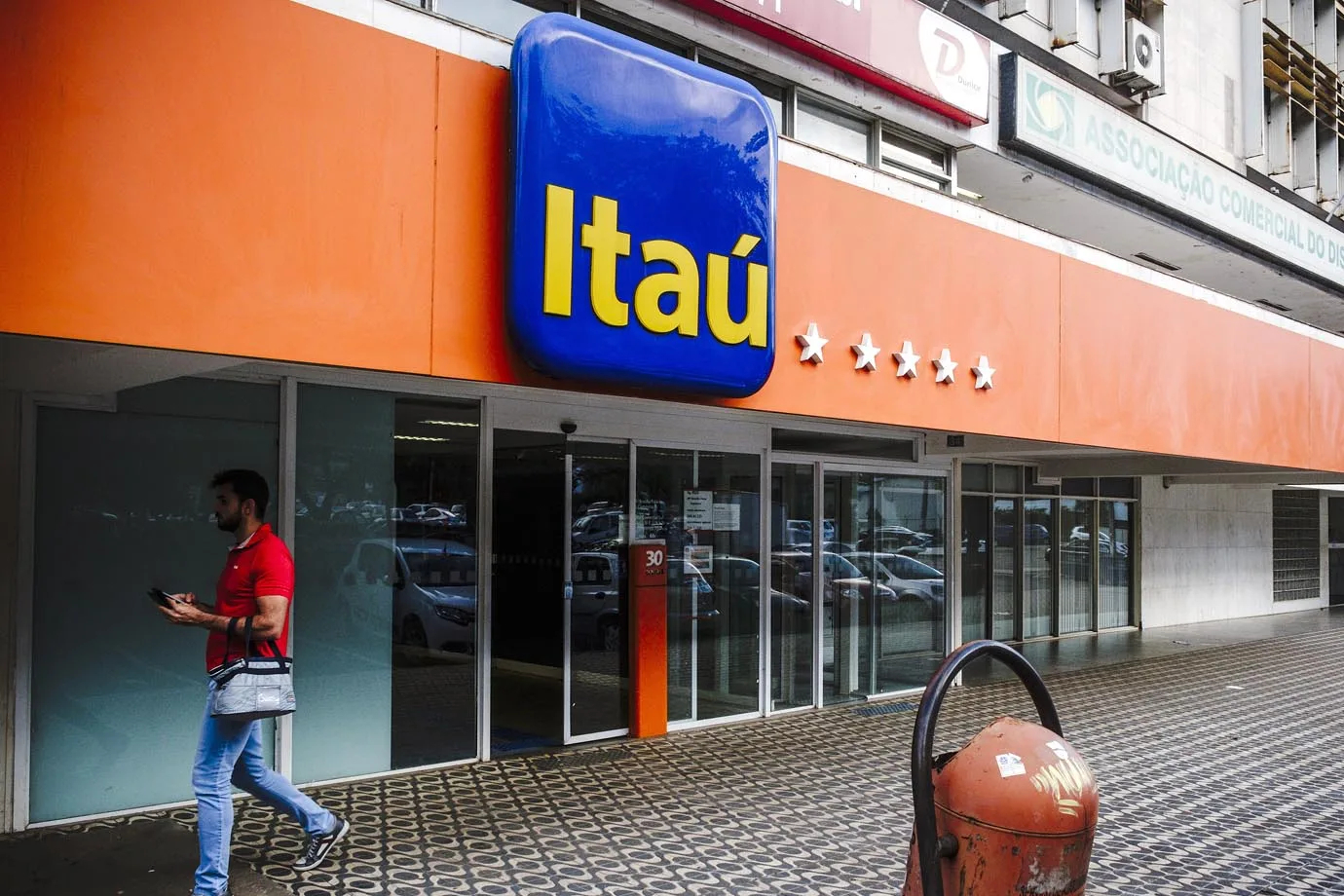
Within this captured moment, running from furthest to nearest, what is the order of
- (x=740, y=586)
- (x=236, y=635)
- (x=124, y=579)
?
(x=740, y=586)
(x=124, y=579)
(x=236, y=635)

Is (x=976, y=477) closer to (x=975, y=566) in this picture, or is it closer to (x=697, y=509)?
(x=975, y=566)

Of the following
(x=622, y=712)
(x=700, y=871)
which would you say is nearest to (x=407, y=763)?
(x=622, y=712)

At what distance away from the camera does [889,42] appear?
9938 mm

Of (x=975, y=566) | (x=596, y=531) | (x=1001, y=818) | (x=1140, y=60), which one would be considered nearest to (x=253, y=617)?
(x=1001, y=818)

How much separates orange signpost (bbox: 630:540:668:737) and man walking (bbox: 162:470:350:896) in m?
3.63

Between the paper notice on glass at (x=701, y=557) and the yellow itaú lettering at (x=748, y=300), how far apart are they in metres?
3.17

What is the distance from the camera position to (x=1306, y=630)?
19.6m

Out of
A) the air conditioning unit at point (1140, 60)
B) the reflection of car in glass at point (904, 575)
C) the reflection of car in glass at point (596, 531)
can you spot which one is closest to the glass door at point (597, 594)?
the reflection of car in glass at point (596, 531)

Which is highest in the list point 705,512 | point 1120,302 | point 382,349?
point 1120,302

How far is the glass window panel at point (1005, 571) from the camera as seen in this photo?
1562 cm

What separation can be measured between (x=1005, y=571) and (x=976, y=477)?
159cm

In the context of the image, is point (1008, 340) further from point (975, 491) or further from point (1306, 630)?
point (1306, 630)

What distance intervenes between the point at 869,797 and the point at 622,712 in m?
2.34

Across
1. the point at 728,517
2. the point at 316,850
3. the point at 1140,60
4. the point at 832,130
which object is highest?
the point at 1140,60
